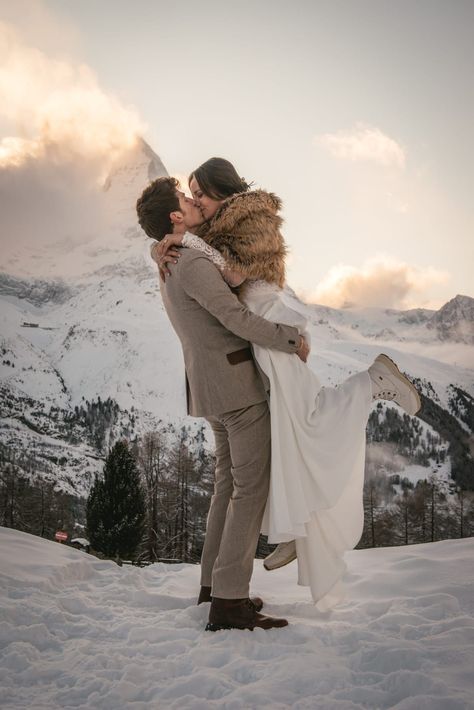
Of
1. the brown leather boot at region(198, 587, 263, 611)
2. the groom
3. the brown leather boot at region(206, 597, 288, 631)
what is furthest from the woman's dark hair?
the brown leather boot at region(198, 587, 263, 611)

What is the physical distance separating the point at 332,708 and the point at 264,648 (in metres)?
0.60

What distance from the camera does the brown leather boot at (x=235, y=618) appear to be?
9.08 feet

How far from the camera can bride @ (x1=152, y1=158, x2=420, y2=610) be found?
2.86 meters

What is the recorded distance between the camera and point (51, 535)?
41.1m

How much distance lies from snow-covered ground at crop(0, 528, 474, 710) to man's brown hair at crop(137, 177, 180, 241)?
2.05 metres

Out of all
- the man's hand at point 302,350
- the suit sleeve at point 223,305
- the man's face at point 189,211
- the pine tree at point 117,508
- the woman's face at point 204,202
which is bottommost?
the pine tree at point 117,508

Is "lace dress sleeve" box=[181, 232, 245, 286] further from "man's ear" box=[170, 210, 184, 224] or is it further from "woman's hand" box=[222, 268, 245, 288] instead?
"man's ear" box=[170, 210, 184, 224]

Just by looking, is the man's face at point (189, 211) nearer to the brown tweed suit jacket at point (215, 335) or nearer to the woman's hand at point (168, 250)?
the woman's hand at point (168, 250)

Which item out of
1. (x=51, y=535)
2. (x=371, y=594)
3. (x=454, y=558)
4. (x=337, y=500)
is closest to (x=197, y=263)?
(x=337, y=500)

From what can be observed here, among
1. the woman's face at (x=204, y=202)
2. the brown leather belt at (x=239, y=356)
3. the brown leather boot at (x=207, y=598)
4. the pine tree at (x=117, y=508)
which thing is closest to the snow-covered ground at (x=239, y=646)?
the brown leather boot at (x=207, y=598)

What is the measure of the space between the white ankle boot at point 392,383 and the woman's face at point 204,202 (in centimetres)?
123

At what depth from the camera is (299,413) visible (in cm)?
293

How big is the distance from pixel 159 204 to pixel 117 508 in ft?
84.6

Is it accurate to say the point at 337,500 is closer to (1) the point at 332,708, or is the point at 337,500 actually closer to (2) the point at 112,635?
(1) the point at 332,708
